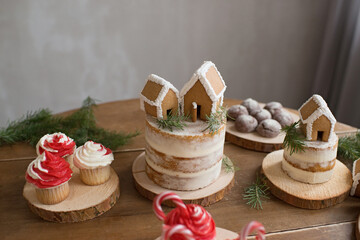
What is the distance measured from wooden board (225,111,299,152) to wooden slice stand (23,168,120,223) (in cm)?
63

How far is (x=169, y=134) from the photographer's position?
1.25m

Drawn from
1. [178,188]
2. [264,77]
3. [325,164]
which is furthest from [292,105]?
[178,188]

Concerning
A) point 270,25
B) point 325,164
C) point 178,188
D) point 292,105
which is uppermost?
point 270,25

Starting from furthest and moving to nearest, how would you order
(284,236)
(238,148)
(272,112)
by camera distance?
(272,112) → (238,148) → (284,236)

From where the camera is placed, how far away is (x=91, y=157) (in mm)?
1322

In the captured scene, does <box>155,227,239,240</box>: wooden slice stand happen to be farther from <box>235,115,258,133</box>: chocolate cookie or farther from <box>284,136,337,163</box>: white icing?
<box>235,115,258,133</box>: chocolate cookie

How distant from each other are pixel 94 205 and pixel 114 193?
0.10 m

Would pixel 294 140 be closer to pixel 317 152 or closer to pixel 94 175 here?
pixel 317 152

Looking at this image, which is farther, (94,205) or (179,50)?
(179,50)

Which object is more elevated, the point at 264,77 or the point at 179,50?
the point at 179,50

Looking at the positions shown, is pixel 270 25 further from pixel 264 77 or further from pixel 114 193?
pixel 114 193

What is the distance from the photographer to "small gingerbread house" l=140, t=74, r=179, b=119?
128cm

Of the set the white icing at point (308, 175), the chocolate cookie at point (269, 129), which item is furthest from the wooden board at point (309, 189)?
the chocolate cookie at point (269, 129)

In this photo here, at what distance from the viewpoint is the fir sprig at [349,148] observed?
1613mm
